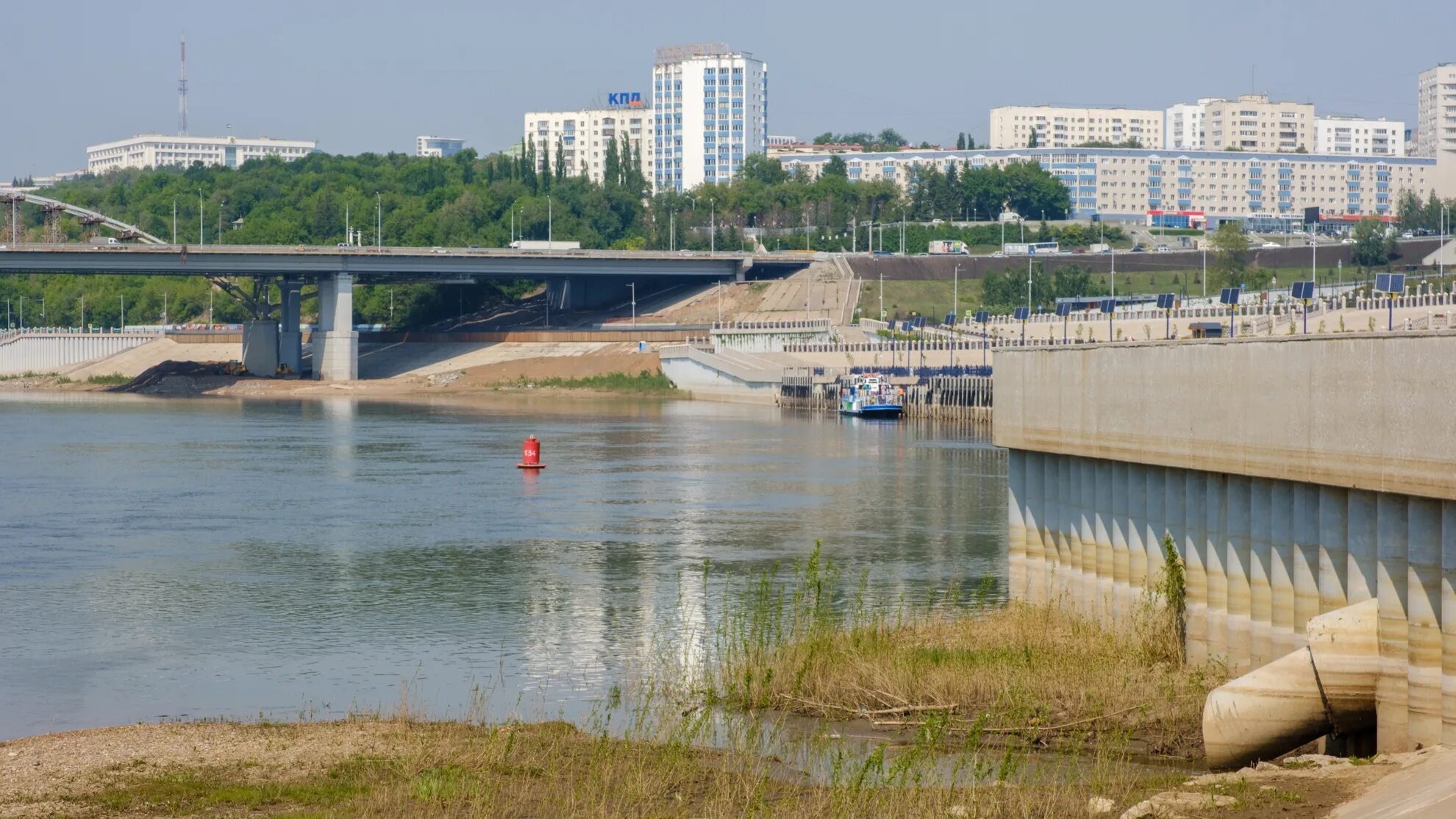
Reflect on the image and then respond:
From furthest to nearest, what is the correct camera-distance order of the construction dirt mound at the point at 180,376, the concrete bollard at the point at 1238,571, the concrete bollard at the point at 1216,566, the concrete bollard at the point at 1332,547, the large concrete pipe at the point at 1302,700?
the construction dirt mound at the point at 180,376 < the concrete bollard at the point at 1216,566 < the concrete bollard at the point at 1238,571 < the concrete bollard at the point at 1332,547 < the large concrete pipe at the point at 1302,700

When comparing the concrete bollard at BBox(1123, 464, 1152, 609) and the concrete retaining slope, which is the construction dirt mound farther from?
the concrete bollard at BBox(1123, 464, 1152, 609)

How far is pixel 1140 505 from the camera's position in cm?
2514

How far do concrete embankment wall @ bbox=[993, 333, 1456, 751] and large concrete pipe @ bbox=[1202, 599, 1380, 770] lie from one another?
245 millimetres

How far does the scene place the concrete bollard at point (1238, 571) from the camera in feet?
73.3

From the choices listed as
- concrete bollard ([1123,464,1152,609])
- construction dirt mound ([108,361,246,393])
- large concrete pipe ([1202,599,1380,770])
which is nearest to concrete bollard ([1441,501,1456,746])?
large concrete pipe ([1202,599,1380,770])

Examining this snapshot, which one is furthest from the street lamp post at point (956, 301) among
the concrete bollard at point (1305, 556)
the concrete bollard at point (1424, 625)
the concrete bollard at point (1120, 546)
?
the concrete bollard at point (1424, 625)

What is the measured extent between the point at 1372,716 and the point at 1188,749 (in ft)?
6.83

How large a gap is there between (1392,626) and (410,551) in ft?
99.5

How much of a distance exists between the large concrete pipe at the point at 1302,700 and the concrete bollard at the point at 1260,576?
2290 millimetres

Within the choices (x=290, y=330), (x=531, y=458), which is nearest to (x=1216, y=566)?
(x=531, y=458)

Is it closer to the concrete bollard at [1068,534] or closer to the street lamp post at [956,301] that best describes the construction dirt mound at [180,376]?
the street lamp post at [956,301]

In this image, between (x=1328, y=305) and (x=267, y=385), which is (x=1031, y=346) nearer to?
(x=1328, y=305)

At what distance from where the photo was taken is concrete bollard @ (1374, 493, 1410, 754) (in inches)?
746

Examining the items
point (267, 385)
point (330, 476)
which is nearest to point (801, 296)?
point (267, 385)
